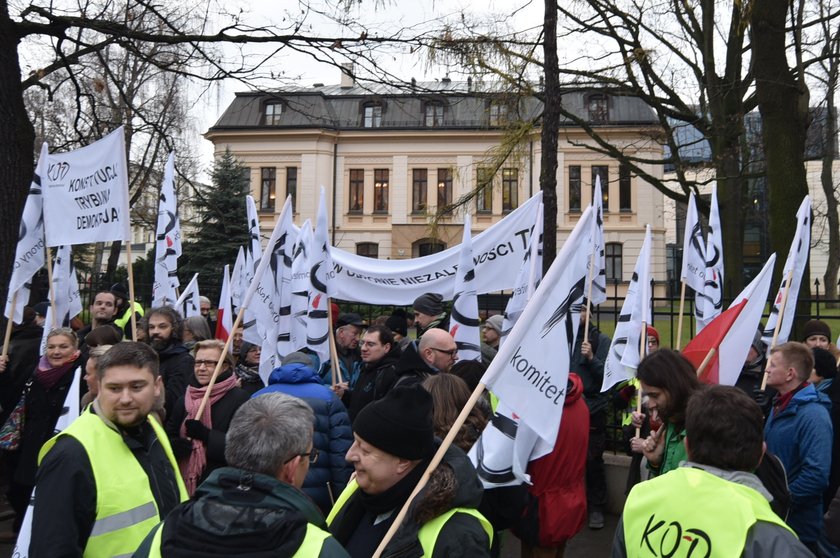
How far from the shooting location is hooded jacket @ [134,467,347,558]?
2.01 m

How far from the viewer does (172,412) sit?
4.95m

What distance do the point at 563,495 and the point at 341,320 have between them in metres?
3.79

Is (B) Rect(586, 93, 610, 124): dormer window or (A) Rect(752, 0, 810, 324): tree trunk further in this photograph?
(B) Rect(586, 93, 610, 124): dormer window

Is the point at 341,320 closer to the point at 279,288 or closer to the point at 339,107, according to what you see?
the point at 279,288

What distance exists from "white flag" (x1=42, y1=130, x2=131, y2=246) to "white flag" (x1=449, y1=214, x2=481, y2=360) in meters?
2.65

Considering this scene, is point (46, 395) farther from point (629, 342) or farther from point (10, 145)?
point (629, 342)

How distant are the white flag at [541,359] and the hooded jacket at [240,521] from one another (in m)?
1.12

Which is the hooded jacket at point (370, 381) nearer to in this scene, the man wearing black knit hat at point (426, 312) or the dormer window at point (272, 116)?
the man wearing black knit hat at point (426, 312)

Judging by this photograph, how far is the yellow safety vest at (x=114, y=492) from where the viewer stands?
282 centimetres

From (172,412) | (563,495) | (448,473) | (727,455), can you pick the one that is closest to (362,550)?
(448,473)

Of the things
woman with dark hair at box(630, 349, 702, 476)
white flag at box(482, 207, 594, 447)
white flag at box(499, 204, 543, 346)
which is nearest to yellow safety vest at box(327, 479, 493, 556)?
white flag at box(482, 207, 594, 447)

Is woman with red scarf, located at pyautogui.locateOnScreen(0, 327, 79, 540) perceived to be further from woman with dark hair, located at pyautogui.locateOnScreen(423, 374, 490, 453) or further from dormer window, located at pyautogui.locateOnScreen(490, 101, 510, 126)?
dormer window, located at pyautogui.locateOnScreen(490, 101, 510, 126)

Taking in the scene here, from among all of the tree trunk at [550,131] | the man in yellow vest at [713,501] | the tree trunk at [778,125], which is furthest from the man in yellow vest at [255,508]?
the tree trunk at [778,125]

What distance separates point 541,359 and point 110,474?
5.84ft
